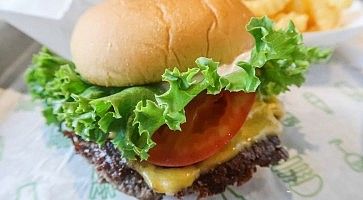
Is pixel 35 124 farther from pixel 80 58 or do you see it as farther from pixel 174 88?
pixel 174 88

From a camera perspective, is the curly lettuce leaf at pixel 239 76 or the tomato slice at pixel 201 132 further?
the tomato slice at pixel 201 132

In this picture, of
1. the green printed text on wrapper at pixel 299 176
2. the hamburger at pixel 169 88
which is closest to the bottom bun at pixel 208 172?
the hamburger at pixel 169 88

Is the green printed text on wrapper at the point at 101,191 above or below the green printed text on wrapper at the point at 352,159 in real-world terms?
below

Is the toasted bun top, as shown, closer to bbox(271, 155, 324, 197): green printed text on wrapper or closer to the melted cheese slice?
the melted cheese slice

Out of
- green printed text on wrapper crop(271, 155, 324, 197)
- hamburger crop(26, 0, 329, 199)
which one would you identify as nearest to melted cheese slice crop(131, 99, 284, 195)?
hamburger crop(26, 0, 329, 199)

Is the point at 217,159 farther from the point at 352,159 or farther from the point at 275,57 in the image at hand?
the point at 352,159

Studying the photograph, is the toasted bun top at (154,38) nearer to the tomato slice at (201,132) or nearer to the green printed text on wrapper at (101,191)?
the tomato slice at (201,132)

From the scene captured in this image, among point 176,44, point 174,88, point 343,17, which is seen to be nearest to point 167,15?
point 176,44
